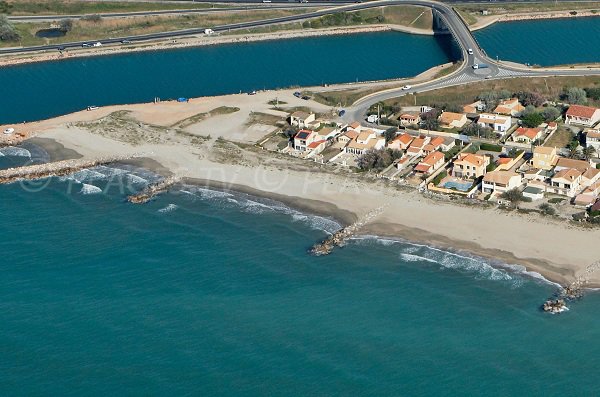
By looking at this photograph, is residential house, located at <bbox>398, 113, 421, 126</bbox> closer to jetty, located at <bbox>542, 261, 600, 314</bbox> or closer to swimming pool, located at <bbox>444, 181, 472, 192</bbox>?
swimming pool, located at <bbox>444, 181, 472, 192</bbox>

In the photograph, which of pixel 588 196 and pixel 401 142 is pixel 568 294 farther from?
pixel 401 142

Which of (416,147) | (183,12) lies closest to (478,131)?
(416,147)

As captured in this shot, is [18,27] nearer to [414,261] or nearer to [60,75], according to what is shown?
[60,75]

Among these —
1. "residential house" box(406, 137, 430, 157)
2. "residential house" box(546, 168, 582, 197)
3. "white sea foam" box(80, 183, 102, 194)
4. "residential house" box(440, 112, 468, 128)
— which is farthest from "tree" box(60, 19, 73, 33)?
"residential house" box(546, 168, 582, 197)

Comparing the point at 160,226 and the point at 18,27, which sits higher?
the point at 18,27

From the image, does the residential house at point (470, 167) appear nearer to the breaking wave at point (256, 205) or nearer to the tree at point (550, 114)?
the breaking wave at point (256, 205)

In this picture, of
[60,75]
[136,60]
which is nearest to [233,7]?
[136,60]
